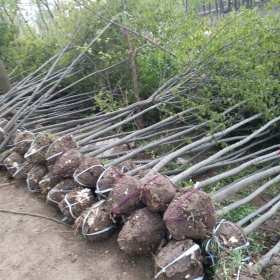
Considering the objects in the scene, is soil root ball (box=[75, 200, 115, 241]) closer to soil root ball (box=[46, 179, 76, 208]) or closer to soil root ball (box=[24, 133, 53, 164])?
soil root ball (box=[46, 179, 76, 208])

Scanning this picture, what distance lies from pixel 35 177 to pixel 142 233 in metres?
1.99

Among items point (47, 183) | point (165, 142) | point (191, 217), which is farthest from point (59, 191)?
point (191, 217)

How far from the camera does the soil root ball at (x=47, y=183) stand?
12.4 ft

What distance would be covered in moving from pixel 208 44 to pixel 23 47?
495cm

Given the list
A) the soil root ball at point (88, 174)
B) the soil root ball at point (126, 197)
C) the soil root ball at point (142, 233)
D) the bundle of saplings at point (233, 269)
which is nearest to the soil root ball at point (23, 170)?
the soil root ball at point (88, 174)

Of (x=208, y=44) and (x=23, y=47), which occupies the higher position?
(x=23, y=47)

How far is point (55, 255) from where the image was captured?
3037mm

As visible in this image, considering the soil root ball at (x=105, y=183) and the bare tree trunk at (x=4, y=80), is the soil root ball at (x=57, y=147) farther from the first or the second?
the bare tree trunk at (x=4, y=80)

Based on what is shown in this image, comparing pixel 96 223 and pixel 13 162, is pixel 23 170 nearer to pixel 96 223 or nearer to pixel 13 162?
pixel 13 162

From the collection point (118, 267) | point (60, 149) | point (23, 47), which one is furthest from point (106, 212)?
point (23, 47)

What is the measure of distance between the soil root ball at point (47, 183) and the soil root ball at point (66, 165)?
0.18 meters

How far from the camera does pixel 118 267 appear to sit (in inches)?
112

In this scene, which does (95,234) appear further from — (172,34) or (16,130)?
(172,34)

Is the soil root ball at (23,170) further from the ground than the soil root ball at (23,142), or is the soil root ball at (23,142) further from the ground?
the soil root ball at (23,142)
